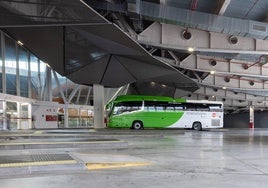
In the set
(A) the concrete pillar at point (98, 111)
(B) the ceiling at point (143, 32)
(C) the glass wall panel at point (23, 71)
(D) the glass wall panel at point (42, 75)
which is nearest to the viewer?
(B) the ceiling at point (143, 32)

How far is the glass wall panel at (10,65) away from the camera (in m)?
29.0

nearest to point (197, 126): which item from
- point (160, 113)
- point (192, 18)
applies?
point (160, 113)

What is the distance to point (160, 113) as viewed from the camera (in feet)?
105

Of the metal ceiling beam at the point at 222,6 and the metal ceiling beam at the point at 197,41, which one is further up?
the metal ceiling beam at the point at 222,6

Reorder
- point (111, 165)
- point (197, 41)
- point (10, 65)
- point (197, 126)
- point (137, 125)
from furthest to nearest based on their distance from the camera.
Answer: point (197, 126), point (137, 125), point (10, 65), point (197, 41), point (111, 165)

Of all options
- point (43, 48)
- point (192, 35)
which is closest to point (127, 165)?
point (192, 35)

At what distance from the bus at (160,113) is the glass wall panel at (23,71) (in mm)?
7748

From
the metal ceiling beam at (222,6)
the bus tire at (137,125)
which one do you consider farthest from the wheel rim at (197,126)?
the metal ceiling beam at (222,6)

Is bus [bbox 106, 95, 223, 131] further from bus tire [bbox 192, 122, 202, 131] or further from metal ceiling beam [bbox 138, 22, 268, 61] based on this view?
metal ceiling beam [bbox 138, 22, 268, 61]

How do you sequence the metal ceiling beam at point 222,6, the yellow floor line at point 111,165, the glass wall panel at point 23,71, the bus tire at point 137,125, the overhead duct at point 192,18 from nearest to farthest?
the yellow floor line at point 111,165, the metal ceiling beam at point 222,6, the overhead duct at point 192,18, the bus tire at point 137,125, the glass wall panel at point 23,71

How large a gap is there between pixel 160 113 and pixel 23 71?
12.8m

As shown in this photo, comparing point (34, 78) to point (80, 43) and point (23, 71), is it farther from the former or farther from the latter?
point (80, 43)

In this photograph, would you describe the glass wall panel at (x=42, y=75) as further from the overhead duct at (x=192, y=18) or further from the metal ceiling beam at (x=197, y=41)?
the overhead duct at (x=192, y=18)

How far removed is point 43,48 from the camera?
23203mm
